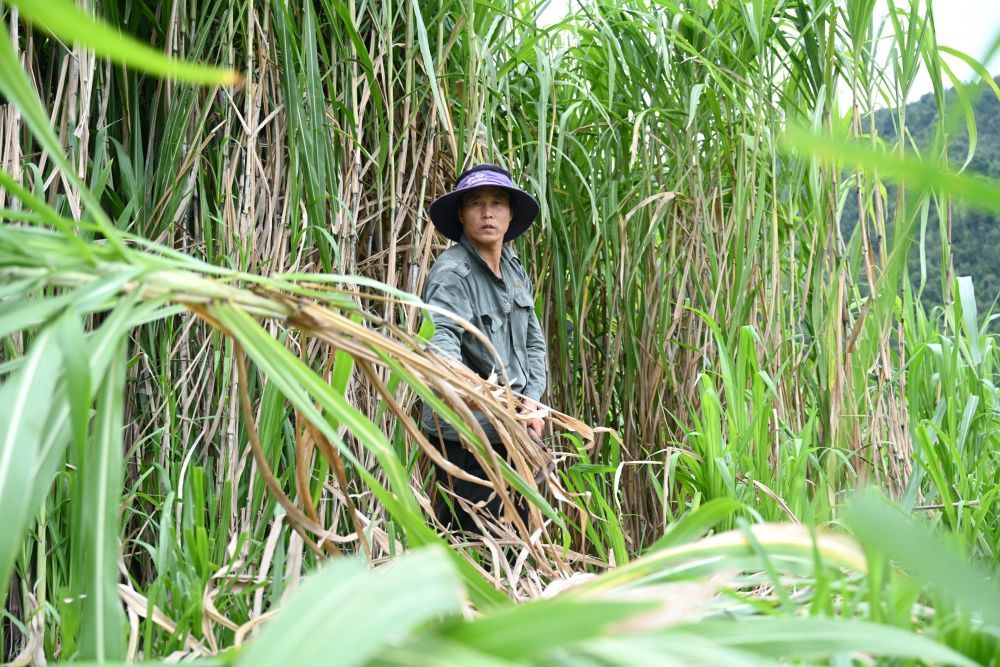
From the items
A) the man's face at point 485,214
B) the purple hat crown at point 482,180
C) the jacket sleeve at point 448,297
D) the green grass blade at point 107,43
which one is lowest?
the jacket sleeve at point 448,297

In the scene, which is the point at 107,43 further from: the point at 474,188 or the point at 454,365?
the point at 474,188

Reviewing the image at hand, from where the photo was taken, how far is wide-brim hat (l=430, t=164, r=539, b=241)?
179cm

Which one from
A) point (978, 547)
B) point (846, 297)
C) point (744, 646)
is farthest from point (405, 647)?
point (846, 297)

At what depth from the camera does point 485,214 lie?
6.12ft

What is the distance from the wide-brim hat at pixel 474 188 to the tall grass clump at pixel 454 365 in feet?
0.15

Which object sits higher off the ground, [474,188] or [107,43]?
[474,188]

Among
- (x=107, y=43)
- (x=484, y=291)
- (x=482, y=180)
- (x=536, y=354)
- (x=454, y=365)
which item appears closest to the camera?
(x=107, y=43)

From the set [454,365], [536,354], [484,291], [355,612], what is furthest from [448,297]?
[355,612]

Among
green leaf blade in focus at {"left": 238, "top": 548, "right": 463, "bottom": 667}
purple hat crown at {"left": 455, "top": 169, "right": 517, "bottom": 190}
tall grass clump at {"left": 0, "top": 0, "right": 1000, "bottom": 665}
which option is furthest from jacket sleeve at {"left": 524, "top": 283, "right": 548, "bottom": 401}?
green leaf blade in focus at {"left": 238, "top": 548, "right": 463, "bottom": 667}

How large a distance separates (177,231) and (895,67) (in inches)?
47.7

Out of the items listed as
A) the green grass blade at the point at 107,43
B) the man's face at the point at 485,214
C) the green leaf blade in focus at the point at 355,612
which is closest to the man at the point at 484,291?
the man's face at the point at 485,214

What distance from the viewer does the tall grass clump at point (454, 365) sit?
37 cm

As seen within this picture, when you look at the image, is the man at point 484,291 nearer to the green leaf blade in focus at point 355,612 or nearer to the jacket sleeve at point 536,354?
the jacket sleeve at point 536,354

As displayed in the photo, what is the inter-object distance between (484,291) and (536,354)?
203mm
